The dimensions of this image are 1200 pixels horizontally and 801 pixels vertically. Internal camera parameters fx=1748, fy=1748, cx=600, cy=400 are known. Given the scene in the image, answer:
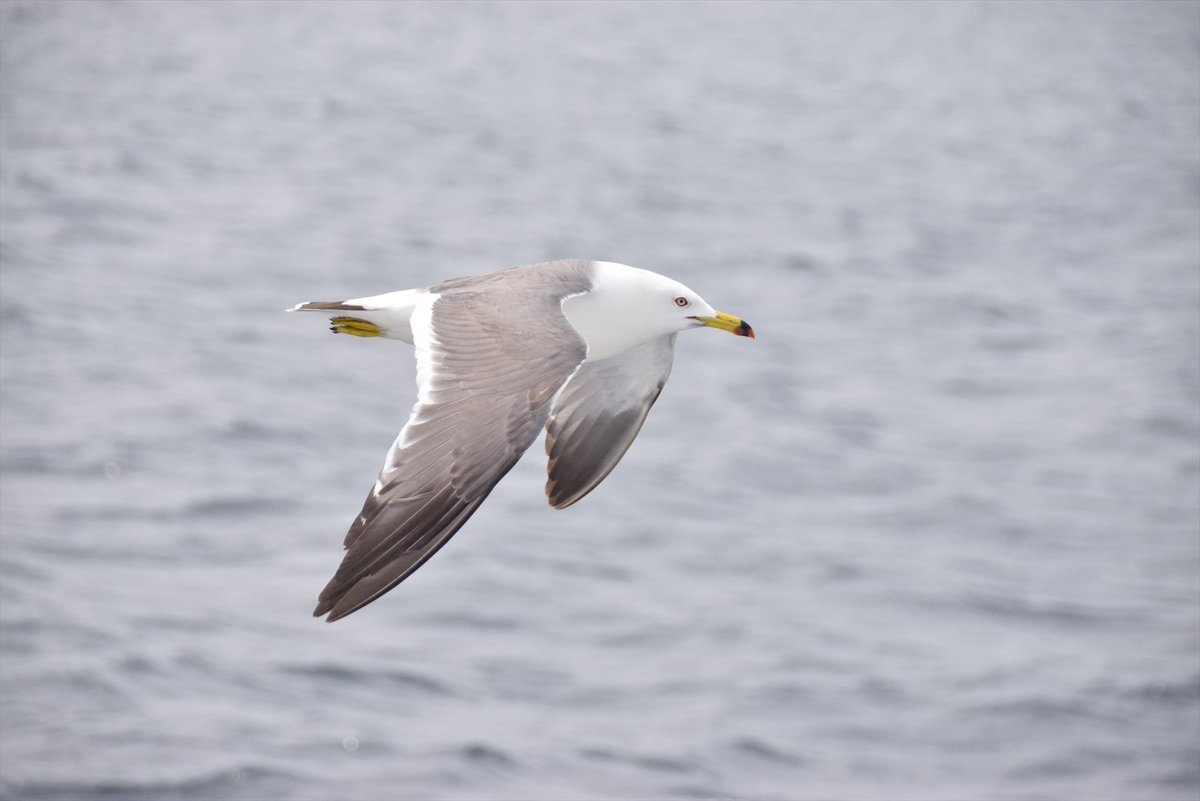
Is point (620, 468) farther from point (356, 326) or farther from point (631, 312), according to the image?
point (356, 326)

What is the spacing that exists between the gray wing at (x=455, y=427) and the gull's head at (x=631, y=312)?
1.97 ft

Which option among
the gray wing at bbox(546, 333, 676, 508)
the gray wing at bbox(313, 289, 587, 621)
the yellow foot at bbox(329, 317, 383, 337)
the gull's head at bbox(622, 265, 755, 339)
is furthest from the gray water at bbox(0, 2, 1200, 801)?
the gray wing at bbox(313, 289, 587, 621)

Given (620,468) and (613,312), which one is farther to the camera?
(620,468)

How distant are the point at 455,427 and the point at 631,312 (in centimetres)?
180

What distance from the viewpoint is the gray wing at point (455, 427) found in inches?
264

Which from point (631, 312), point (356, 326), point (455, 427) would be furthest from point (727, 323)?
point (455, 427)

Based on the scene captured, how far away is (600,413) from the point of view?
30.1 feet

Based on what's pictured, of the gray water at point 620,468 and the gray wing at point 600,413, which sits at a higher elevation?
the gray wing at point 600,413

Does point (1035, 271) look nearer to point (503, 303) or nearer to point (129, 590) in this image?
point (129, 590)

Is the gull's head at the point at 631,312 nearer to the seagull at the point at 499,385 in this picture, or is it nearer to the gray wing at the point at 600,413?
the seagull at the point at 499,385

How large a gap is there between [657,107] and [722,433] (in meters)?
25.8

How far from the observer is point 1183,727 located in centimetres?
1956

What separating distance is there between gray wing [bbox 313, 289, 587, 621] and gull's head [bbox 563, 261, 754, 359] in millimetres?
599

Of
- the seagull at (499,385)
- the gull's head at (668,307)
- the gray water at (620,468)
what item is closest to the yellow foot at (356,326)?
the seagull at (499,385)
